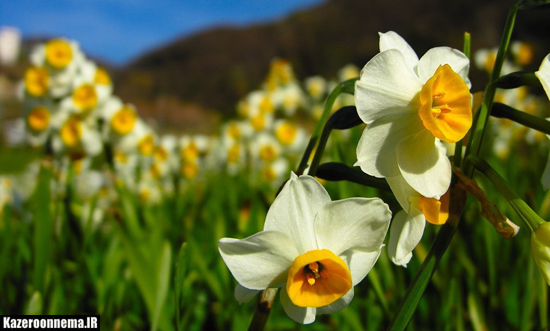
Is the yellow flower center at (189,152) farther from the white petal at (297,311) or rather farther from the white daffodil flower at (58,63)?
the white petal at (297,311)

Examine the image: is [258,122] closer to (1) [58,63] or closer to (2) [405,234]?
(1) [58,63]

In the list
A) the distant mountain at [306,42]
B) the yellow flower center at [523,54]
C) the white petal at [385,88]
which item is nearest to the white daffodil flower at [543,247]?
the white petal at [385,88]

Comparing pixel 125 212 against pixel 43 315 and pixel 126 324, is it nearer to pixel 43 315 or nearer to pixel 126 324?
pixel 126 324

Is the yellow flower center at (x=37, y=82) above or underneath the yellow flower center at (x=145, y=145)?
above

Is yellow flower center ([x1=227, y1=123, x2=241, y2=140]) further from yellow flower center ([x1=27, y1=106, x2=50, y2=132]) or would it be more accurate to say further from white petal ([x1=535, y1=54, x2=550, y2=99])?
white petal ([x1=535, y1=54, x2=550, y2=99])

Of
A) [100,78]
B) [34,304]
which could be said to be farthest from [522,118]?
[100,78]

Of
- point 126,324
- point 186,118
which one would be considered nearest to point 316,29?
point 186,118
